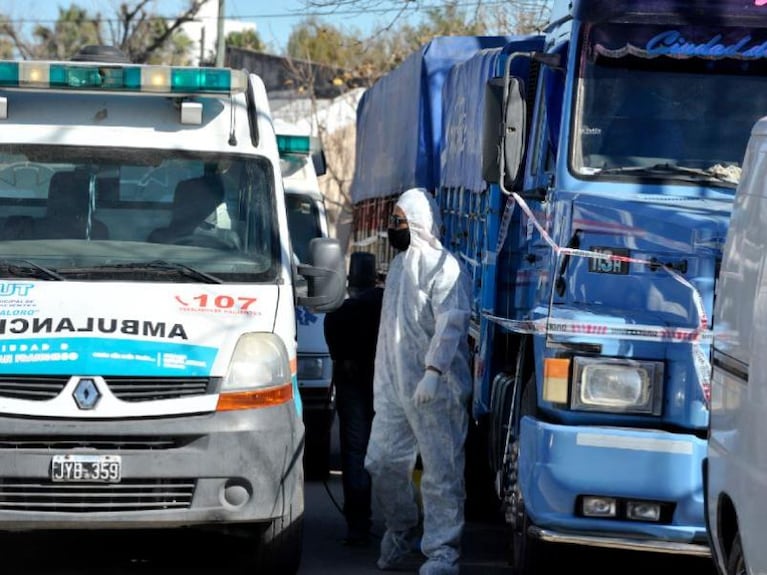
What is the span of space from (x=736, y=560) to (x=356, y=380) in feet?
13.1

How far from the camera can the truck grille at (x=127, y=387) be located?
22.5 feet

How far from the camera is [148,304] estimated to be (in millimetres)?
7141

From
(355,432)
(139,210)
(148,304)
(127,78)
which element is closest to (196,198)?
(139,210)

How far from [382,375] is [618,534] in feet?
6.55

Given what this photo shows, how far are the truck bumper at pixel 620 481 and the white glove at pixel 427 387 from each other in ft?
3.92

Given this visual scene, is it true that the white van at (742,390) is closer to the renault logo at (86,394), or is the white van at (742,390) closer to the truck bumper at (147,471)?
the truck bumper at (147,471)

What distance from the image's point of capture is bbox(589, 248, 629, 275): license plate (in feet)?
22.7

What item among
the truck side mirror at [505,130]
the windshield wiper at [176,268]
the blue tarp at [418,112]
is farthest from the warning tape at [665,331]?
the blue tarp at [418,112]

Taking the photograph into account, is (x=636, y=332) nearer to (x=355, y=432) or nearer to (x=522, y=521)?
(x=522, y=521)

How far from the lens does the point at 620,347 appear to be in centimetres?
634

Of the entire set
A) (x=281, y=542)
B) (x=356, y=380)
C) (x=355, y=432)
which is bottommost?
(x=281, y=542)

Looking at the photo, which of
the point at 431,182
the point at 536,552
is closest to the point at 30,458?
the point at 536,552

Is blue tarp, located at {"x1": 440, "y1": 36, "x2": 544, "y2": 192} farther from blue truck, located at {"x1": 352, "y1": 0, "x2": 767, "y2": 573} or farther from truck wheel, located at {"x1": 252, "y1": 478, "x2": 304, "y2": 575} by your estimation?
truck wheel, located at {"x1": 252, "y1": 478, "x2": 304, "y2": 575}

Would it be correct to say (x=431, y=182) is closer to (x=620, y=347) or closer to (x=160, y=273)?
(x=160, y=273)
